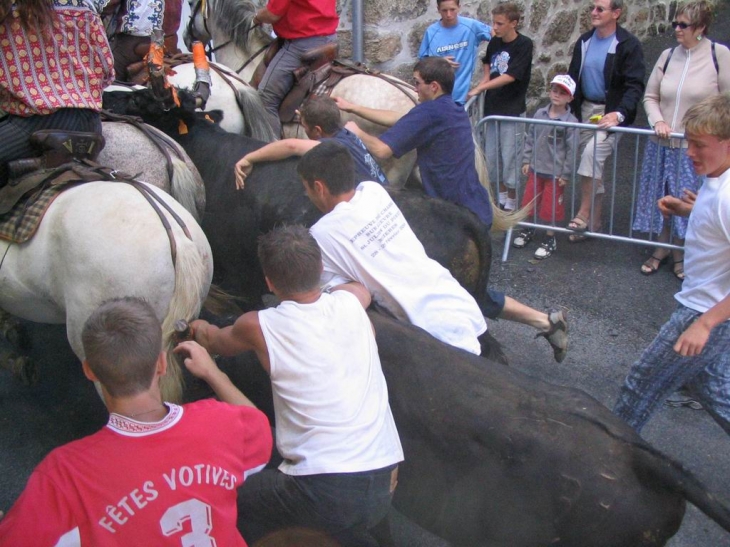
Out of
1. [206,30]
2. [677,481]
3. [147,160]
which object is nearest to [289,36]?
[206,30]

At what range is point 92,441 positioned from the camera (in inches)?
68.9

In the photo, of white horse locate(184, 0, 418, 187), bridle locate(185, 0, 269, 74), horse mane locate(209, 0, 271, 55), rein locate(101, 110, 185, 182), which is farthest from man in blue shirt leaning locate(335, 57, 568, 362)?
horse mane locate(209, 0, 271, 55)

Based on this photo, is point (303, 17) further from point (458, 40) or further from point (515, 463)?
point (515, 463)

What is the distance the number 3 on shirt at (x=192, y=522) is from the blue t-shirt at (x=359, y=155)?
2354 millimetres

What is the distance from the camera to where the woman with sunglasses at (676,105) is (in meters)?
5.19

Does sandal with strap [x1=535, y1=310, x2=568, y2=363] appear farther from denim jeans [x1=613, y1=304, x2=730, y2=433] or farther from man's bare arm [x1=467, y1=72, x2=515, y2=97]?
man's bare arm [x1=467, y1=72, x2=515, y2=97]

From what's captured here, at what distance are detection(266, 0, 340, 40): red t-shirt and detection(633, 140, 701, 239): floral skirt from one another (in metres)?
2.82

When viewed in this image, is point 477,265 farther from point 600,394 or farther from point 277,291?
point 277,291

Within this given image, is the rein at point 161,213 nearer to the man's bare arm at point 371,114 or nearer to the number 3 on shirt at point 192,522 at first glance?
the number 3 on shirt at point 192,522

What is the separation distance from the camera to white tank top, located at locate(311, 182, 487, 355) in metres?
2.96

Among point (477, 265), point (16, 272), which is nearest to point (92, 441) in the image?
point (16, 272)

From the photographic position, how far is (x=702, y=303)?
2988 mm

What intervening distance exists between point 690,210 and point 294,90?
3.59 meters

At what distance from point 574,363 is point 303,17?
3588 mm
